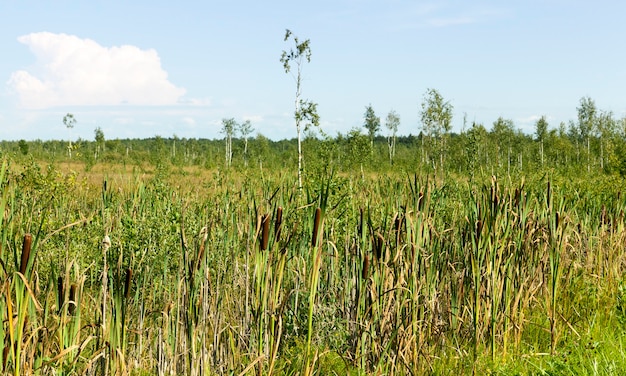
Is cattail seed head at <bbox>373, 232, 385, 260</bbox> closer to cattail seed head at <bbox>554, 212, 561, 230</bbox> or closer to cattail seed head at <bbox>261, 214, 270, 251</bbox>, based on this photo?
cattail seed head at <bbox>261, 214, 270, 251</bbox>

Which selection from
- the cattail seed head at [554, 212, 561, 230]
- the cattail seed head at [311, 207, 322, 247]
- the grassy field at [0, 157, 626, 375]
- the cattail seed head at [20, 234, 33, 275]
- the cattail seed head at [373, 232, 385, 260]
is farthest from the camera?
the cattail seed head at [554, 212, 561, 230]

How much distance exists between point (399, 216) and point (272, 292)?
1.67 m

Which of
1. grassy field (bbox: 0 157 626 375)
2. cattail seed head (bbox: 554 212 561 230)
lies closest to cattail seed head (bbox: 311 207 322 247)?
grassy field (bbox: 0 157 626 375)

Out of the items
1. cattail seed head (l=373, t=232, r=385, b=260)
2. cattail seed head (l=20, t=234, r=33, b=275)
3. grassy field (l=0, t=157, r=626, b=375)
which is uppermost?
cattail seed head (l=20, t=234, r=33, b=275)

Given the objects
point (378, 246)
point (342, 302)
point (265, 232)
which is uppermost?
point (265, 232)

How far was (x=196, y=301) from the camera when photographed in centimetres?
370

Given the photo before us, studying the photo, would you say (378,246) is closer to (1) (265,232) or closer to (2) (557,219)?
(1) (265,232)

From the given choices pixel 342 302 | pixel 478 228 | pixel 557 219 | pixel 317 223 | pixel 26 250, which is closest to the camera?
pixel 26 250

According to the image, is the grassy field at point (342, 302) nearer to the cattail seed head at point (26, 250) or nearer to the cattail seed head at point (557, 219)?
the cattail seed head at point (557, 219)

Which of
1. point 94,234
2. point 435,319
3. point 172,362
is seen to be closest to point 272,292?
point 172,362

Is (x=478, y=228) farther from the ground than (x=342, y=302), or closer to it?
farther from the ground

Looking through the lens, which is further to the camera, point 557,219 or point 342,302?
point 557,219

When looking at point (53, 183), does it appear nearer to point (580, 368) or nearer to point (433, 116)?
point (580, 368)

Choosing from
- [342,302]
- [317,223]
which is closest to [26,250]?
[317,223]
